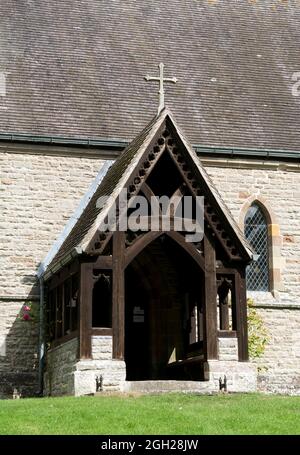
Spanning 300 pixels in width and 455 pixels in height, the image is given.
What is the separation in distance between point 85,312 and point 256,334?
588cm

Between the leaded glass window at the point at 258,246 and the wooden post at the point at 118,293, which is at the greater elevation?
the leaded glass window at the point at 258,246

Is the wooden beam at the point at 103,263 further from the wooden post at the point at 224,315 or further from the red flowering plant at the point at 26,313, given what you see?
the red flowering plant at the point at 26,313

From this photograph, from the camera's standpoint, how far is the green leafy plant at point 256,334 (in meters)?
20.7

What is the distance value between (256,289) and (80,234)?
6.01m

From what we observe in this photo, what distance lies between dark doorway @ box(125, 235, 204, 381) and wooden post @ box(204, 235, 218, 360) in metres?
1.45

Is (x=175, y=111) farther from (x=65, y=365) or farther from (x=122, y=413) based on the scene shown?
(x=122, y=413)

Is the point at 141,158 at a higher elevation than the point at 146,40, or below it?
below

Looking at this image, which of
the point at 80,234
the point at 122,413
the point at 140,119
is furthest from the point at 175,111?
the point at 122,413

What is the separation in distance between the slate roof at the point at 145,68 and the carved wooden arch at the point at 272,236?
57.0 inches

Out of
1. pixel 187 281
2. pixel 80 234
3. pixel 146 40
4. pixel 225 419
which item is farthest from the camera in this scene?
pixel 146 40

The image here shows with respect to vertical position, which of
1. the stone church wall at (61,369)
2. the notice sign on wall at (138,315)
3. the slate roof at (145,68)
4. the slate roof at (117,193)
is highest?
the slate roof at (145,68)

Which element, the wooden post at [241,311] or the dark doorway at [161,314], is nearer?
the wooden post at [241,311]

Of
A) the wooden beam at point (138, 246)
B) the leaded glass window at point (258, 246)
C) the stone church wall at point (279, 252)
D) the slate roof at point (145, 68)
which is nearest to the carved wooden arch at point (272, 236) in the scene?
the stone church wall at point (279, 252)

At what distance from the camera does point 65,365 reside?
17.4 m
